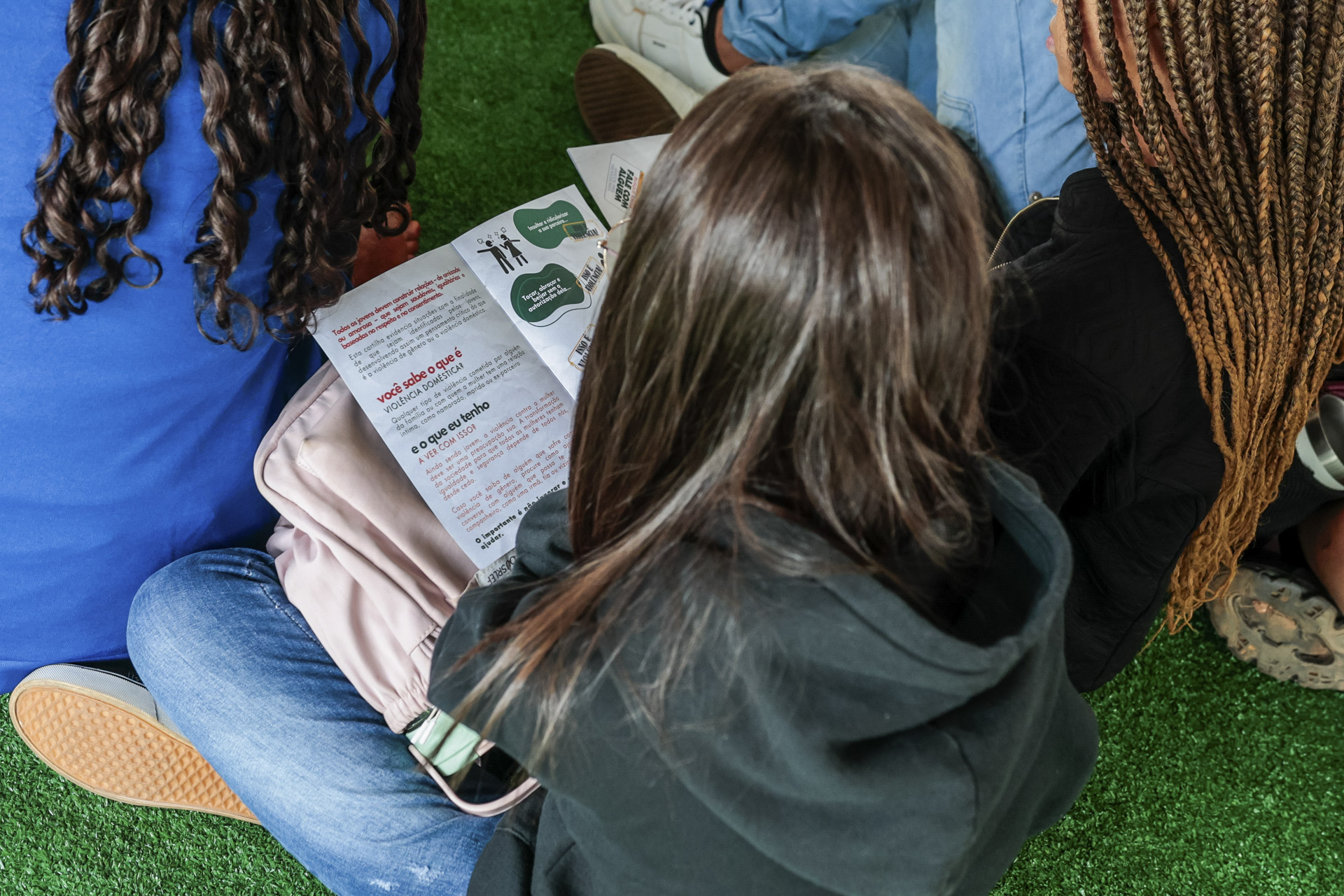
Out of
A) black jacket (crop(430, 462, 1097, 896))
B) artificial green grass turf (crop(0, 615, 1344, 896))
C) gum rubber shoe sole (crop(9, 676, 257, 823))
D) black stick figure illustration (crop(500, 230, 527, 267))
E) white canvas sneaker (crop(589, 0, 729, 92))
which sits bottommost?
artificial green grass turf (crop(0, 615, 1344, 896))

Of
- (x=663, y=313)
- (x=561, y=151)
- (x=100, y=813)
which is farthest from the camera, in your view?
(x=561, y=151)

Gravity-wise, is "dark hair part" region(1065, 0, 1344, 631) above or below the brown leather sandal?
above

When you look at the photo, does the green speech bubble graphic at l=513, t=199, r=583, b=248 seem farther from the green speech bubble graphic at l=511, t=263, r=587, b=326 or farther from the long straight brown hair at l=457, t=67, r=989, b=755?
the long straight brown hair at l=457, t=67, r=989, b=755

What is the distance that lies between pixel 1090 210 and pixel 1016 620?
0.42 meters

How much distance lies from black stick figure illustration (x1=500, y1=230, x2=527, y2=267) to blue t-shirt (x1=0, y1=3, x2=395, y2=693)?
0.56 ft

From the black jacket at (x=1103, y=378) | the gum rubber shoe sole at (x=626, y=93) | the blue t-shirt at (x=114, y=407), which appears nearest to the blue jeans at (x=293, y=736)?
the blue t-shirt at (x=114, y=407)

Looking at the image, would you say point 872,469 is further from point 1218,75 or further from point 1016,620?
point 1218,75

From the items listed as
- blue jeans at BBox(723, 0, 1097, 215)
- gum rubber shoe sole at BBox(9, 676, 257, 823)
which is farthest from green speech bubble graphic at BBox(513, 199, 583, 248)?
gum rubber shoe sole at BBox(9, 676, 257, 823)

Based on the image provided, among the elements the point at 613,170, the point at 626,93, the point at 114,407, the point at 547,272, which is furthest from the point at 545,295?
the point at 626,93

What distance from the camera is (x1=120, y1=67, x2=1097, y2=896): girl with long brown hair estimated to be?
0.47 m

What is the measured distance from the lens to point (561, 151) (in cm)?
148

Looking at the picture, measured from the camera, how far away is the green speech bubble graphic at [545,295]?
37.4 inches

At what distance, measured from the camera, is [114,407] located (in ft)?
2.61

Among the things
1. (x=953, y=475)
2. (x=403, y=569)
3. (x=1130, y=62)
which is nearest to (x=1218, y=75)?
(x=1130, y=62)
